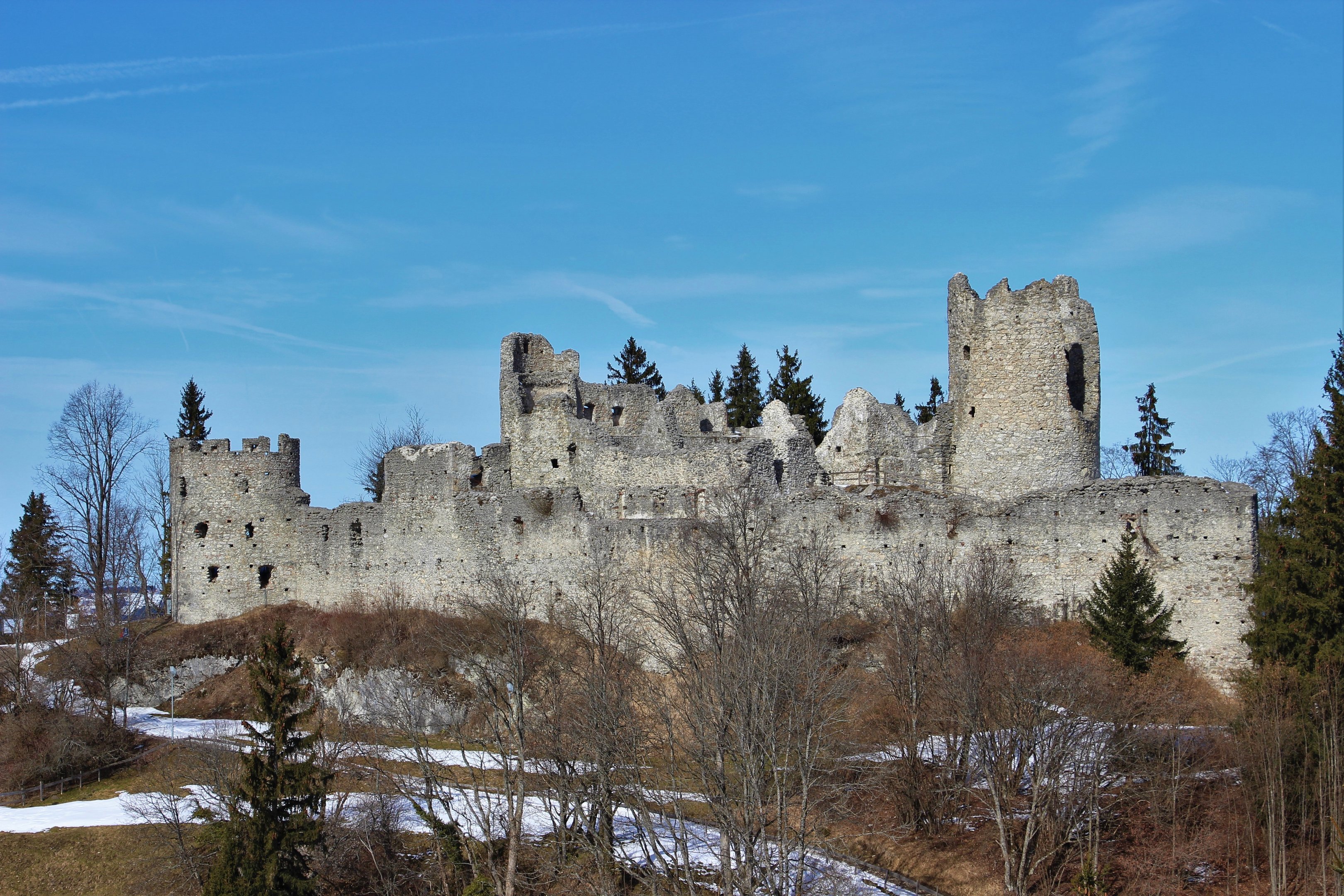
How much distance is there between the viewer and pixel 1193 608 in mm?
35000

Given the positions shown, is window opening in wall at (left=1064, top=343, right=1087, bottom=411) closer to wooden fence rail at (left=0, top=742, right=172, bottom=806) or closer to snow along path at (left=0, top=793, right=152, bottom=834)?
wooden fence rail at (left=0, top=742, right=172, bottom=806)

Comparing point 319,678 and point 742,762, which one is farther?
point 319,678

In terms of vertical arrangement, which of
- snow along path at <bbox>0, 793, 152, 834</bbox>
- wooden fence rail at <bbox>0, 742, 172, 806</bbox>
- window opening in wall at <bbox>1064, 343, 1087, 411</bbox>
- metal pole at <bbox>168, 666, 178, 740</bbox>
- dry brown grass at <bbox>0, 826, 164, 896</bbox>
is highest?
window opening in wall at <bbox>1064, 343, 1087, 411</bbox>

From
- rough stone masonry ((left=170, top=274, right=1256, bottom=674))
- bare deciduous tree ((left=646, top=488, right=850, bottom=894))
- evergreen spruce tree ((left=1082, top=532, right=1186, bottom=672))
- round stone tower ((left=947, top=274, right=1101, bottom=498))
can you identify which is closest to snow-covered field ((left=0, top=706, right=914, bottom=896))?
bare deciduous tree ((left=646, top=488, right=850, bottom=894))

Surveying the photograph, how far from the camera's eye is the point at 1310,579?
32.5 m

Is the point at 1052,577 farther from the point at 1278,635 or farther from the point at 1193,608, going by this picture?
the point at 1278,635

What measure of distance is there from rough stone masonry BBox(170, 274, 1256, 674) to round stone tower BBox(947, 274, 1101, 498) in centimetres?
6

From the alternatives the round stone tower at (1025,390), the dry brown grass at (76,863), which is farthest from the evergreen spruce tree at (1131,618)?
the dry brown grass at (76,863)

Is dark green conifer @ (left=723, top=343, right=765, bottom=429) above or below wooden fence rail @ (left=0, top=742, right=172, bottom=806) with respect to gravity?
above

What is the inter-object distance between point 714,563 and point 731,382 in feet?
114

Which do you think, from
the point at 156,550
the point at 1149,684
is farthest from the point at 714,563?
the point at 156,550

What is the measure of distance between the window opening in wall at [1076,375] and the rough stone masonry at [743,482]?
49 mm

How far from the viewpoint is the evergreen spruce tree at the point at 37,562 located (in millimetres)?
59531

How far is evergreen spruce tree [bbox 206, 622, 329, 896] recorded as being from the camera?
32.0 meters
